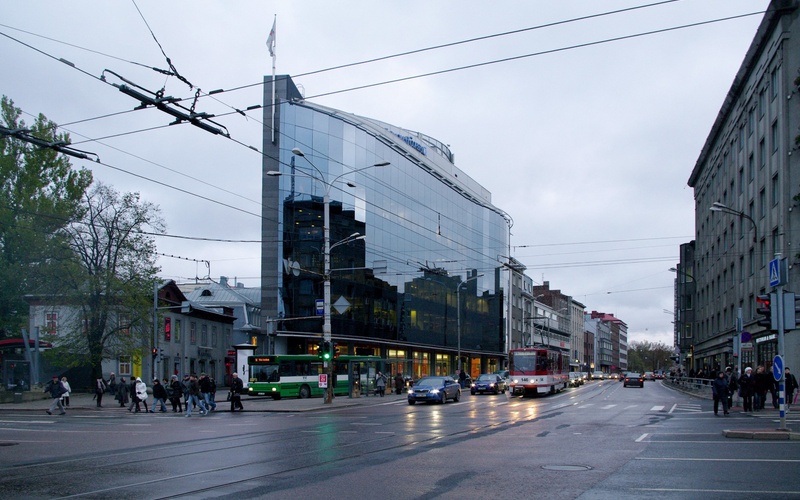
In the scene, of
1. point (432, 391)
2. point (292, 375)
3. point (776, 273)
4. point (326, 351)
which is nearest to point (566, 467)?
point (776, 273)

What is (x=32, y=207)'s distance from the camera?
1838 inches

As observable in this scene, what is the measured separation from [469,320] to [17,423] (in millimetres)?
69673

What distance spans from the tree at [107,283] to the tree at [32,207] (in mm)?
1165

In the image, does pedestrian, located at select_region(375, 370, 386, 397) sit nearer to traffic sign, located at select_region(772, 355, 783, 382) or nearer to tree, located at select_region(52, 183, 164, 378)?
tree, located at select_region(52, 183, 164, 378)

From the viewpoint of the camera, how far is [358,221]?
65500 mm

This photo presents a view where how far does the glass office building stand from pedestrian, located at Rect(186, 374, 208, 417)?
7.46m

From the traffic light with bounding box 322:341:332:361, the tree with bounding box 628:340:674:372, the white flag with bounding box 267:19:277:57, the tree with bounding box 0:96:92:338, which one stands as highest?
the white flag with bounding box 267:19:277:57

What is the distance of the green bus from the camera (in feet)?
152

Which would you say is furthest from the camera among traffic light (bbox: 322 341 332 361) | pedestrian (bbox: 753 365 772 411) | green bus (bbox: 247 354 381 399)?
green bus (bbox: 247 354 381 399)

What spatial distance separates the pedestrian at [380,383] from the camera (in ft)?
165

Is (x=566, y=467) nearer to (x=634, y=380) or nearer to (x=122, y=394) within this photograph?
(x=122, y=394)

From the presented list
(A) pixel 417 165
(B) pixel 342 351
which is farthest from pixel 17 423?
(A) pixel 417 165

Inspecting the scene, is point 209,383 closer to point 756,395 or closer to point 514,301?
point 756,395

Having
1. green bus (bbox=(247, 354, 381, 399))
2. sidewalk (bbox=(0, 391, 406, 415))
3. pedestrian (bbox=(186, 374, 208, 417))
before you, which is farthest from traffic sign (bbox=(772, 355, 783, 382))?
green bus (bbox=(247, 354, 381, 399))
